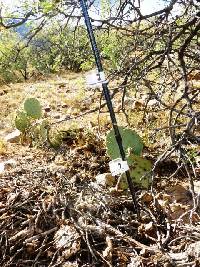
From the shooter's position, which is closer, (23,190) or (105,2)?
(23,190)

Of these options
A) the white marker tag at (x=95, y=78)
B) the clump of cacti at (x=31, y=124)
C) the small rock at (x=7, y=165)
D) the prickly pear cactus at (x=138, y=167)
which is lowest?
the prickly pear cactus at (x=138, y=167)

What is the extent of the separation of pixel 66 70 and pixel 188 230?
1510 centimetres

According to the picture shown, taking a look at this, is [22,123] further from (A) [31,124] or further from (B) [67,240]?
(B) [67,240]

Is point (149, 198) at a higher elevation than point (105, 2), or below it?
below

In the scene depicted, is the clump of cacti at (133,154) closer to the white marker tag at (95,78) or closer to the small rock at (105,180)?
the small rock at (105,180)

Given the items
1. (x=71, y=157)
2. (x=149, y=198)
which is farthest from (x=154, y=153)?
(x=149, y=198)

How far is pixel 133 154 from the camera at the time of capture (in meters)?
4.67

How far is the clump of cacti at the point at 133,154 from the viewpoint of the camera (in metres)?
4.39

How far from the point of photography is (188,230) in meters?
2.94

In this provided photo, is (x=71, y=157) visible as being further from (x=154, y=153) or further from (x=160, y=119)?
(x=160, y=119)

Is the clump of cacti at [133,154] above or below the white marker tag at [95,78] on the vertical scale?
below

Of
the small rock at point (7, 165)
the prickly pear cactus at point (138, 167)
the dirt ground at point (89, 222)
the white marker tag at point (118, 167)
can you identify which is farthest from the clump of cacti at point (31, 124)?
the white marker tag at point (118, 167)

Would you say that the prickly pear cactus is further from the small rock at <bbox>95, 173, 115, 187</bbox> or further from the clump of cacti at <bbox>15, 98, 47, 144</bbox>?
the clump of cacti at <bbox>15, 98, 47, 144</bbox>

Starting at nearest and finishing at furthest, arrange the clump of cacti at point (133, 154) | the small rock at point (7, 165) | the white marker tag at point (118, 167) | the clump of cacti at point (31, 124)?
the white marker tag at point (118, 167) < the clump of cacti at point (133, 154) < the small rock at point (7, 165) < the clump of cacti at point (31, 124)
